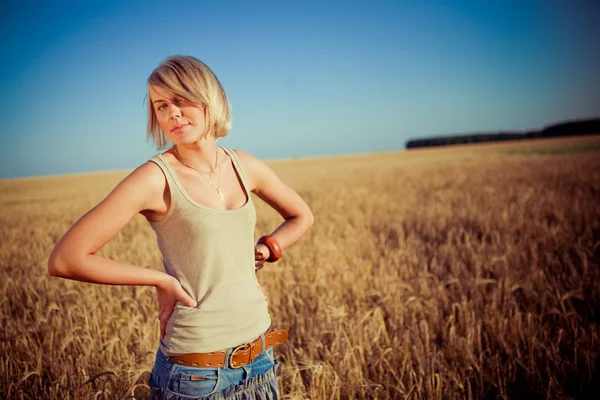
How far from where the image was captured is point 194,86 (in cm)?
116

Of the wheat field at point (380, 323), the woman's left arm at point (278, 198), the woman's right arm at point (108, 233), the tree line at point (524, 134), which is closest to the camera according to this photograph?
the woman's right arm at point (108, 233)

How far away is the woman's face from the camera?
1.17 metres

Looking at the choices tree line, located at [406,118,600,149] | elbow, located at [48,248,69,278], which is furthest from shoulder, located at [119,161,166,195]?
tree line, located at [406,118,600,149]

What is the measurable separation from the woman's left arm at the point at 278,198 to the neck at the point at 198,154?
6.0 inches

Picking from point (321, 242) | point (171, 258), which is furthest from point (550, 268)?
point (171, 258)

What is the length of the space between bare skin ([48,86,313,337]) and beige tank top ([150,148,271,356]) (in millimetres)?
38

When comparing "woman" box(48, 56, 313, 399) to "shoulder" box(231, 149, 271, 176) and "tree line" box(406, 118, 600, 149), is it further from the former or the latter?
"tree line" box(406, 118, 600, 149)

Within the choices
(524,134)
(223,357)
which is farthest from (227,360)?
(524,134)

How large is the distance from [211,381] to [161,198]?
60 cm

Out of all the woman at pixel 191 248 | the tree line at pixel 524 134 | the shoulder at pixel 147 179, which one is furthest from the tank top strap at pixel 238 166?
the tree line at pixel 524 134

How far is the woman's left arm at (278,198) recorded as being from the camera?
1.42 meters

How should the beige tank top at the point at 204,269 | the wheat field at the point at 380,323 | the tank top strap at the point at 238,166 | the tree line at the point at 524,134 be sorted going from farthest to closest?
the tree line at the point at 524,134 < the wheat field at the point at 380,323 < the tank top strap at the point at 238,166 < the beige tank top at the point at 204,269

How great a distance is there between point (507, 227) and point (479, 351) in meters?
3.48

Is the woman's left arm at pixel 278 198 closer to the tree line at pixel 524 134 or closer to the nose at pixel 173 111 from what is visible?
the nose at pixel 173 111
